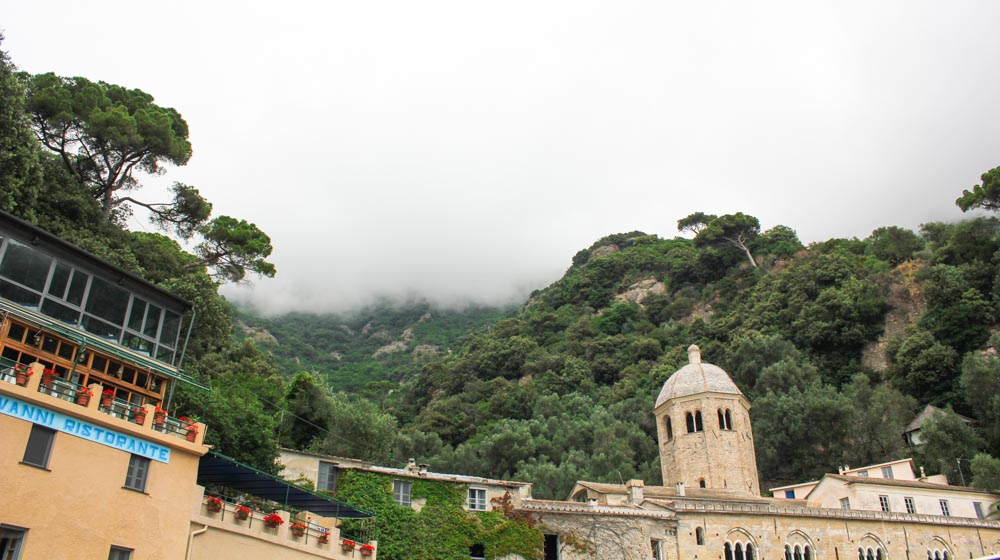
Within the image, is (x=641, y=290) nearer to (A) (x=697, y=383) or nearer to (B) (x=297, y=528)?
(A) (x=697, y=383)

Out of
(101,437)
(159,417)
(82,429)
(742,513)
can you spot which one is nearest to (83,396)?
(82,429)

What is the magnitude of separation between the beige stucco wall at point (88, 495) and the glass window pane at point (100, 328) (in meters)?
2.95

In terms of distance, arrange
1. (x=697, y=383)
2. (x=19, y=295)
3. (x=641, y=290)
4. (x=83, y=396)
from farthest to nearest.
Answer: (x=641, y=290)
(x=697, y=383)
(x=19, y=295)
(x=83, y=396)

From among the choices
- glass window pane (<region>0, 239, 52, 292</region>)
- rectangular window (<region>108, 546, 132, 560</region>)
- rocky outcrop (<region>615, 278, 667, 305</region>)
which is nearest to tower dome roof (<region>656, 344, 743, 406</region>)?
rectangular window (<region>108, 546, 132, 560</region>)

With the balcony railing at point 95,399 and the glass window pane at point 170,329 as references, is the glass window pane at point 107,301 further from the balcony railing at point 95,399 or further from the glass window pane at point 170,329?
the balcony railing at point 95,399

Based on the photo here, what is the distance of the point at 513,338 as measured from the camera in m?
78.9

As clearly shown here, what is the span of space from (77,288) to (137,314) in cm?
159

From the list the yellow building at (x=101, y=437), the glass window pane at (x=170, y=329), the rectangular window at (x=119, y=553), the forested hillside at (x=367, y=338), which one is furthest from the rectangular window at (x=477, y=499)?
the forested hillside at (x=367, y=338)

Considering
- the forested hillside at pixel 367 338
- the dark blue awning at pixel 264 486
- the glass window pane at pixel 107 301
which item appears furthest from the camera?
the forested hillside at pixel 367 338

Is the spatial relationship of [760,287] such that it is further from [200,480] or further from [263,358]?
[200,480]

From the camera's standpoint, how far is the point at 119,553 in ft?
48.5

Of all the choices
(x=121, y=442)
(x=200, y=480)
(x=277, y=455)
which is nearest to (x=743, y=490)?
(x=277, y=455)

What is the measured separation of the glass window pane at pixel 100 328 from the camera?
1742 centimetres

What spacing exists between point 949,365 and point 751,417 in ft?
43.4
